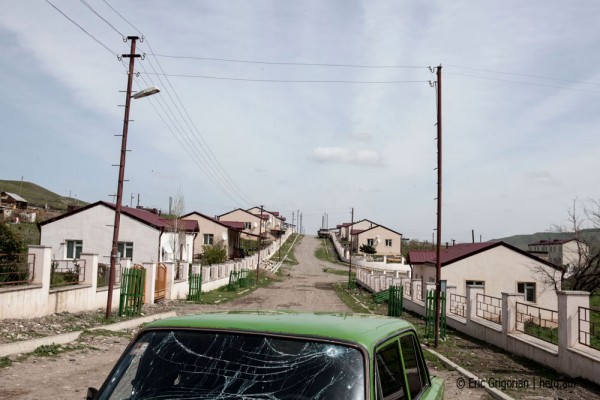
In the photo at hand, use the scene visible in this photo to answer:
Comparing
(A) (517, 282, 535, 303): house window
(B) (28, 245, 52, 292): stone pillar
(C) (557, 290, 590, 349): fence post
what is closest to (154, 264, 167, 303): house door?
(B) (28, 245, 52, 292): stone pillar

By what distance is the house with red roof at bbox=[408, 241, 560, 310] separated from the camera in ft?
119

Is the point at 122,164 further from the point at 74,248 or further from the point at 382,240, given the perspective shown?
the point at 382,240

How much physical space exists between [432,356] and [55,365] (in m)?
8.27

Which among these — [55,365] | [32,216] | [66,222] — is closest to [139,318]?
[55,365]

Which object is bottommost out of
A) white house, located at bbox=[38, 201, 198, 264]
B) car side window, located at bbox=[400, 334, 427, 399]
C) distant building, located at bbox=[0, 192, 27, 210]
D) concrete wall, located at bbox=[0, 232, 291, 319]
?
concrete wall, located at bbox=[0, 232, 291, 319]

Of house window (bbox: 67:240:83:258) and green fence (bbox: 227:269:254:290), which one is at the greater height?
house window (bbox: 67:240:83:258)

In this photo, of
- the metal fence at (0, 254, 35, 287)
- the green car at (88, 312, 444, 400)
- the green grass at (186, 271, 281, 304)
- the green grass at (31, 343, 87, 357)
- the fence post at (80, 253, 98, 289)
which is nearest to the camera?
the green car at (88, 312, 444, 400)

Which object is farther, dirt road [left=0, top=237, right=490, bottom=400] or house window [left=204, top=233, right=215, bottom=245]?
house window [left=204, top=233, right=215, bottom=245]

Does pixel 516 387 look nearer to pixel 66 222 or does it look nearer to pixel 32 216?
pixel 66 222

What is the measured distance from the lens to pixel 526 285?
36750 mm

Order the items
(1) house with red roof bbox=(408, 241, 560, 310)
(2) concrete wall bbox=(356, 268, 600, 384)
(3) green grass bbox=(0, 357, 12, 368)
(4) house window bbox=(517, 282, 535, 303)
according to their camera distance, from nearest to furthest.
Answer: (3) green grass bbox=(0, 357, 12, 368) → (2) concrete wall bbox=(356, 268, 600, 384) → (1) house with red roof bbox=(408, 241, 560, 310) → (4) house window bbox=(517, 282, 535, 303)

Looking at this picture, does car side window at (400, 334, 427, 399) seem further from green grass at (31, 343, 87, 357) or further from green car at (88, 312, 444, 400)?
green grass at (31, 343, 87, 357)

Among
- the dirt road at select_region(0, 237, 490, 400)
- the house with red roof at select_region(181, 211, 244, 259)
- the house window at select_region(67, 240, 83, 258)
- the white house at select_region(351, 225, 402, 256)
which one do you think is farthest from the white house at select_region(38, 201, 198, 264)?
the white house at select_region(351, 225, 402, 256)

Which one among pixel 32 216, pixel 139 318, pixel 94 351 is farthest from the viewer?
pixel 32 216
